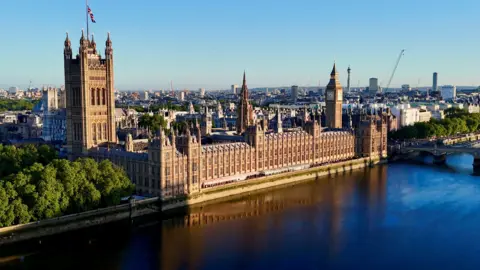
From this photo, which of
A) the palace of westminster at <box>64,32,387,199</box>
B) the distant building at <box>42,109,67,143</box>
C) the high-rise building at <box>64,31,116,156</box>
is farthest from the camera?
the distant building at <box>42,109,67,143</box>

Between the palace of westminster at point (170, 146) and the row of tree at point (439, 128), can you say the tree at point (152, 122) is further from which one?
the row of tree at point (439, 128)

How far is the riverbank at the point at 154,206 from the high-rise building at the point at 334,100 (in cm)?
2059

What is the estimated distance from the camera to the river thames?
36906 mm

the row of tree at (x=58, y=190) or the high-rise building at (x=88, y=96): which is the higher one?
the high-rise building at (x=88, y=96)

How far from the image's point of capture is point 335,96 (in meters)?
90.9

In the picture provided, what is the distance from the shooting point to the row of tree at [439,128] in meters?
98.8

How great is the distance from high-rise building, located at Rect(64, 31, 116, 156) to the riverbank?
14786 mm

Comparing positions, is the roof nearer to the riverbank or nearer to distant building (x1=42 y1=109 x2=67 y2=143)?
Result: the riverbank

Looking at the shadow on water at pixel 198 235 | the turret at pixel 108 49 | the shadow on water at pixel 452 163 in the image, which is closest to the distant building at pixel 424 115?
the shadow on water at pixel 452 163

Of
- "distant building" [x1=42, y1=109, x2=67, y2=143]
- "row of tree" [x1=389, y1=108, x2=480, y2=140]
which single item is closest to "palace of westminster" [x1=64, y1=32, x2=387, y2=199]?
"row of tree" [x1=389, y1=108, x2=480, y2=140]

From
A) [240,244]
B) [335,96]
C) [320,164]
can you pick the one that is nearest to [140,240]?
[240,244]

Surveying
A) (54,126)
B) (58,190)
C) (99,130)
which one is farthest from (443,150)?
→ (54,126)

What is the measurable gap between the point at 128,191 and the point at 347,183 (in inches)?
1121

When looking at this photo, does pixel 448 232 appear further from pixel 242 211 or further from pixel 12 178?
pixel 12 178
